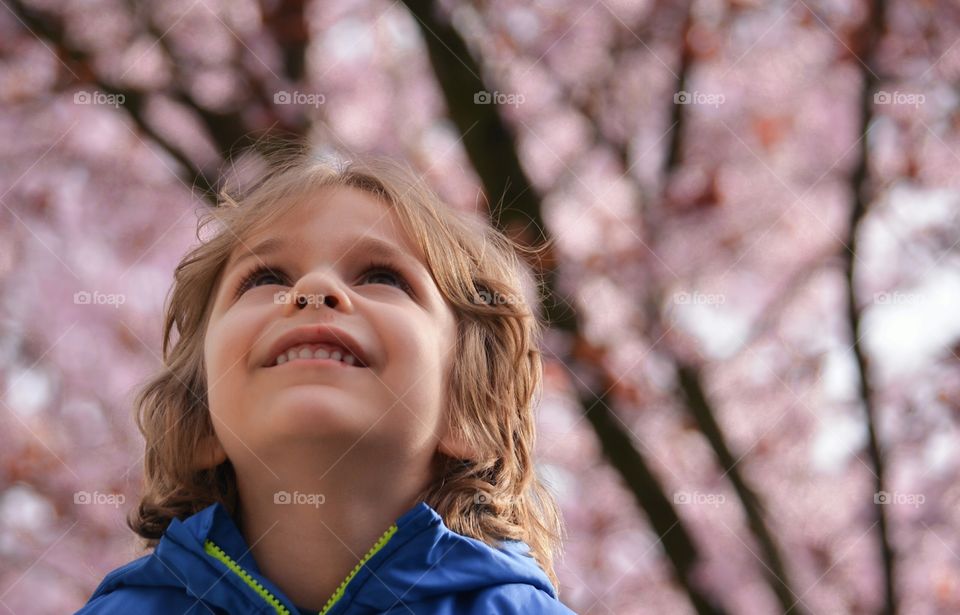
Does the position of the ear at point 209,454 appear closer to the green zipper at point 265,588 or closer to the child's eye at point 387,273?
the green zipper at point 265,588

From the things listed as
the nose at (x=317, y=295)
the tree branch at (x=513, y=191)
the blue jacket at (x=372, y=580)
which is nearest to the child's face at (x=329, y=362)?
the nose at (x=317, y=295)

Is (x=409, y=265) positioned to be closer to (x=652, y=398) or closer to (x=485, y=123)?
(x=485, y=123)

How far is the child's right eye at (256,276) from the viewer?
136cm

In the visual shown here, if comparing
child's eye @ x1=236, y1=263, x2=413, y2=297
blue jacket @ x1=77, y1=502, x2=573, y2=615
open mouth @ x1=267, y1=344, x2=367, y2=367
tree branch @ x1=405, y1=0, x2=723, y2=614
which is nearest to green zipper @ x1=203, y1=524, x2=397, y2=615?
blue jacket @ x1=77, y1=502, x2=573, y2=615

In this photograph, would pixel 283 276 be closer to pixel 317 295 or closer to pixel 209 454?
pixel 317 295

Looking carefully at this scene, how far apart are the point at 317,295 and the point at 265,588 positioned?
0.37m

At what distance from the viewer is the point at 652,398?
2984 millimetres

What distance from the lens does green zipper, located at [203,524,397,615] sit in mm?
1227

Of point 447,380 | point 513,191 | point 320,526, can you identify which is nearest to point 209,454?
point 320,526

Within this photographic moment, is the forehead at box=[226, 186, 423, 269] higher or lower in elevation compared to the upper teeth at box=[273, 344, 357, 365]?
higher

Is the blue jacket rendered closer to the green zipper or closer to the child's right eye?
the green zipper

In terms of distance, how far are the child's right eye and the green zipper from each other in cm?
34

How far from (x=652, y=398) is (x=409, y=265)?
1.75m

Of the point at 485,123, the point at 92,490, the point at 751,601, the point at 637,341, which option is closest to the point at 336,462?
the point at 485,123
